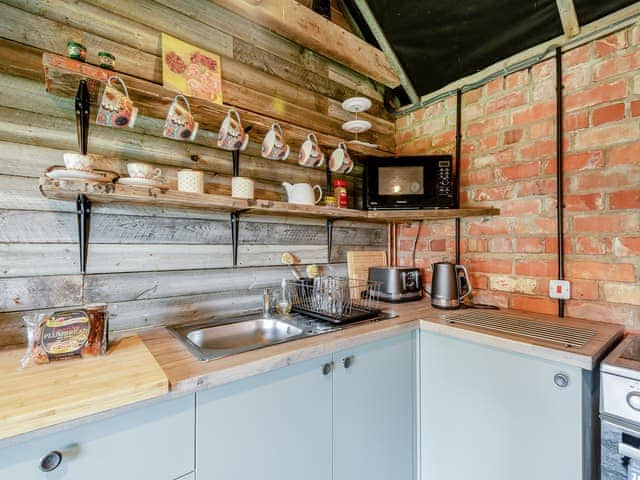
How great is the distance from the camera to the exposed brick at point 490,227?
1.61 m

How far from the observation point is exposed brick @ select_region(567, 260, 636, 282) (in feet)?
4.09

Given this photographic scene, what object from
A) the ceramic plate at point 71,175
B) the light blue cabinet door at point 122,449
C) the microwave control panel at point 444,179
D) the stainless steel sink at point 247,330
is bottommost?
the light blue cabinet door at point 122,449

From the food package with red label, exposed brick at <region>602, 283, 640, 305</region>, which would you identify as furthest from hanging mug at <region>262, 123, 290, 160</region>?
exposed brick at <region>602, 283, 640, 305</region>

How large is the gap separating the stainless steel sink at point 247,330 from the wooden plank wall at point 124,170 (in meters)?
0.11

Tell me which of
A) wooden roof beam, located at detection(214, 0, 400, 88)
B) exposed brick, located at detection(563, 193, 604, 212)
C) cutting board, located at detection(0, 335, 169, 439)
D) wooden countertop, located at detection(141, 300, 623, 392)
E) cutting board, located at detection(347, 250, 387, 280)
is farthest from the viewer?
cutting board, located at detection(347, 250, 387, 280)

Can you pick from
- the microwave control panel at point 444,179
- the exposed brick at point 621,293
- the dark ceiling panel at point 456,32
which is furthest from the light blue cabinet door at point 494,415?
the dark ceiling panel at point 456,32

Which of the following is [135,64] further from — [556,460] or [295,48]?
[556,460]

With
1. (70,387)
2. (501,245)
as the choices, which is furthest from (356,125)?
(70,387)

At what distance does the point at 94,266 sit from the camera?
1128mm

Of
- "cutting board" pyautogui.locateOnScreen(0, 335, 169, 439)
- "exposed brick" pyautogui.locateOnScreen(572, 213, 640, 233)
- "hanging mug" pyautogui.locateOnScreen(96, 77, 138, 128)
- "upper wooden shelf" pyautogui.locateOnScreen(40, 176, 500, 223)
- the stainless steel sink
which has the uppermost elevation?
"hanging mug" pyautogui.locateOnScreen(96, 77, 138, 128)

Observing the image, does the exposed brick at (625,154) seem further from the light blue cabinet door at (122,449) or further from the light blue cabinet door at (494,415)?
the light blue cabinet door at (122,449)

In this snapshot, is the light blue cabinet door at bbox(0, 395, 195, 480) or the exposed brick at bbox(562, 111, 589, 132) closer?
the light blue cabinet door at bbox(0, 395, 195, 480)

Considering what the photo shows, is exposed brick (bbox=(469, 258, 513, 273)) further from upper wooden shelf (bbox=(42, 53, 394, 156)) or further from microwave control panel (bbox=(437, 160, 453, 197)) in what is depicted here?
upper wooden shelf (bbox=(42, 53, 394, 156))

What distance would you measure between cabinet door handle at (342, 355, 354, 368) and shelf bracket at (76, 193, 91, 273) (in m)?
0.99
